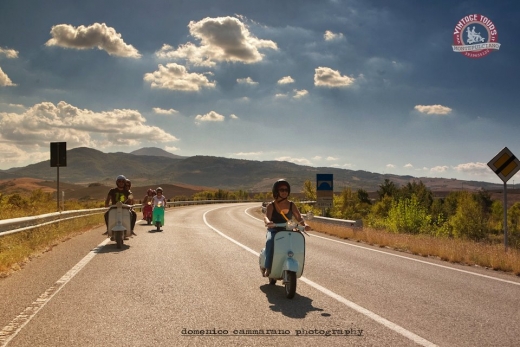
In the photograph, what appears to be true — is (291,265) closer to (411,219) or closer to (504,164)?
(504,164)

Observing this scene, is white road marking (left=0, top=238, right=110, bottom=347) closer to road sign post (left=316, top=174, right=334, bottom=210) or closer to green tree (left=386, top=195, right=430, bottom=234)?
road sign post (left=316, top=174, right=334, bottom=210)

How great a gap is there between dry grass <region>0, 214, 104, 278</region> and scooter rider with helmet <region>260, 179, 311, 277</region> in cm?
521

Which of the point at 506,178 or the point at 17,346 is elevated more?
the point at 506,178

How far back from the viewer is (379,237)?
54.9ft

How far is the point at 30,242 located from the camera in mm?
12898

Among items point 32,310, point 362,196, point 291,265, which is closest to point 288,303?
point 291,265

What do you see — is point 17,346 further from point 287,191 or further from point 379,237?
point 379,237

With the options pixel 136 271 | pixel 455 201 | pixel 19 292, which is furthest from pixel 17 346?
pixel 455 201

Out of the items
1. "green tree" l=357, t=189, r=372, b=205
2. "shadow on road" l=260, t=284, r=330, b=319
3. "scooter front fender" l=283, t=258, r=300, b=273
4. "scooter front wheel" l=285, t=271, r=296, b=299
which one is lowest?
"green tree" l=357, t=189, r=372, b=205

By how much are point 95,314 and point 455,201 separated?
334 feet

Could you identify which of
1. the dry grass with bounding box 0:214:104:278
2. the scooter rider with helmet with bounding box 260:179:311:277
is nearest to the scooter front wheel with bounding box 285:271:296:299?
the scooter rider with helmet with bounding box 260:179:311:277

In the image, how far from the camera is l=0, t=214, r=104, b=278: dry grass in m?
9.66

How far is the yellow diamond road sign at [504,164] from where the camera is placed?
13219 millimetres

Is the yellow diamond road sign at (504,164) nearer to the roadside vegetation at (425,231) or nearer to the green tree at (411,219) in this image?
the roadside vegetation at (425,231)
